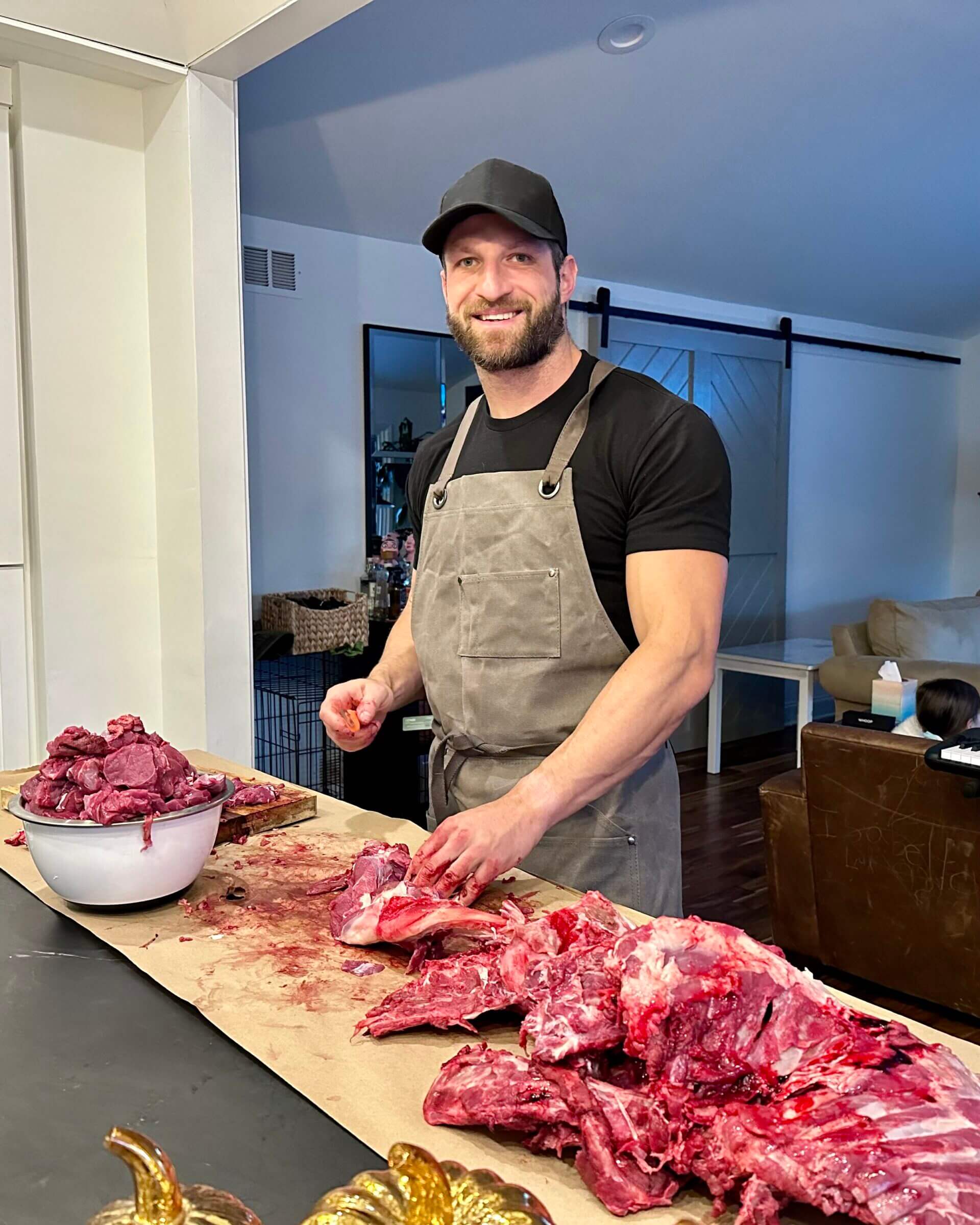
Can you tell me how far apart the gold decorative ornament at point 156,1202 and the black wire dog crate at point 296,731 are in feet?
12.5

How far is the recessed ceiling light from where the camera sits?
366 cm

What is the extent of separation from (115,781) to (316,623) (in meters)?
2.77

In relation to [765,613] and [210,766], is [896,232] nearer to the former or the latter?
[765,613]

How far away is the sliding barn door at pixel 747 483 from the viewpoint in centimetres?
646

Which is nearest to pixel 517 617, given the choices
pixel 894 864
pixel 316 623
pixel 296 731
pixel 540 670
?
pixel 540 670

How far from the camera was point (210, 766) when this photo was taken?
2.13m

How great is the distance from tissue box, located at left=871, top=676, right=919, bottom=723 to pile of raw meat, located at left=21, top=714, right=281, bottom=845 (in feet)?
10.6

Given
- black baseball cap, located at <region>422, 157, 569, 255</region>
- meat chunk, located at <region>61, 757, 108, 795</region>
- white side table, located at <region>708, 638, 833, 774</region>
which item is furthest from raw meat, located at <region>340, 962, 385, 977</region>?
white side table, located at <region>708, 638, 833, 774</region>

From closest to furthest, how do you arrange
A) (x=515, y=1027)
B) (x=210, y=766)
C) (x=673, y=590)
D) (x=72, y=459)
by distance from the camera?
(x=515, y=1027) → (x=673, y=590) → (x=210, y=766) → (x=72, y=459)

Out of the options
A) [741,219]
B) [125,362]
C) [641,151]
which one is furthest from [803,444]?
[125,362]

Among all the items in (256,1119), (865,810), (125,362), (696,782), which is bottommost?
(696,782)

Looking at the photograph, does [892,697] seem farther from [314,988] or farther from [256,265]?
[314,988]

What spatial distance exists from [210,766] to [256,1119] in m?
1.24

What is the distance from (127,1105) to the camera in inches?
38.4
